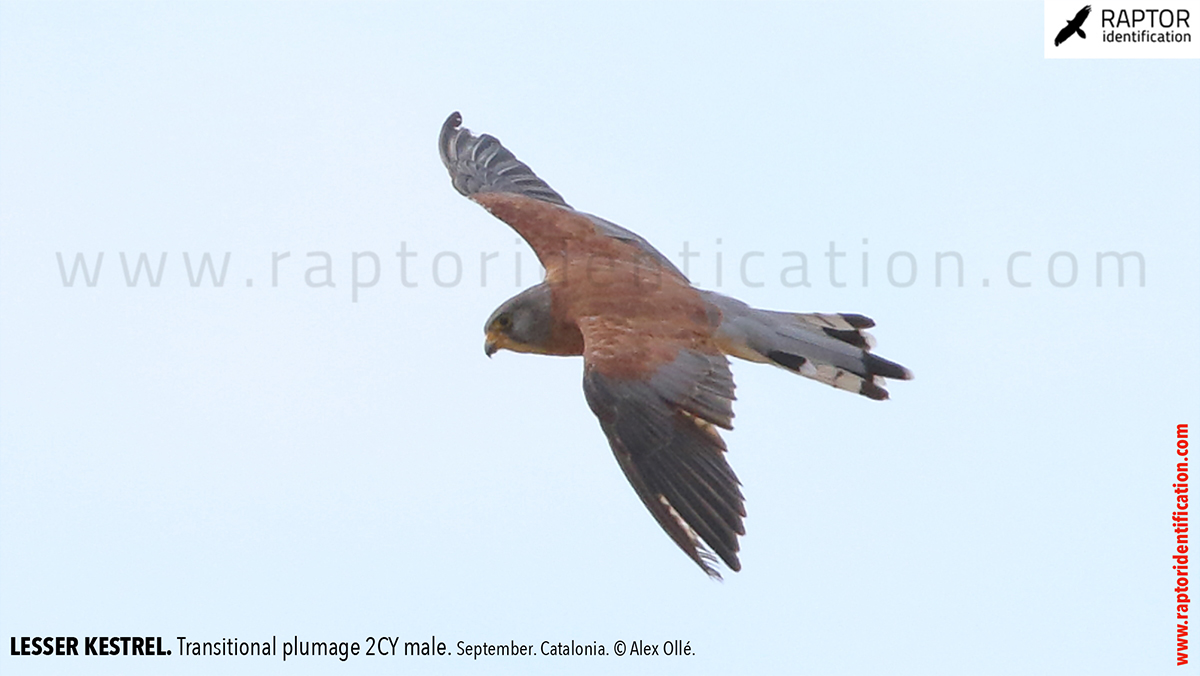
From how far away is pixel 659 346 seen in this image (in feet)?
32.3

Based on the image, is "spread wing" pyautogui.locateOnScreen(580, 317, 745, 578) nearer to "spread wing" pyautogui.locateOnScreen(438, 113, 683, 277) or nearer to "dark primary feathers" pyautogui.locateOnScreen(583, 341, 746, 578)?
"dark primary feathers" pyautogui.locateOnScreen(583, 341, 746, 578)

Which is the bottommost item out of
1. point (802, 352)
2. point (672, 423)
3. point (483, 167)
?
point (672, 423)

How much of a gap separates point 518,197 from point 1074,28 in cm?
445

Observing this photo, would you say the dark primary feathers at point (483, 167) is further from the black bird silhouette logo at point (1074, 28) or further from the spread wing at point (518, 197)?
the black bird silhouette logo at point (1074, 28)

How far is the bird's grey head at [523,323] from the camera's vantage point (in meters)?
10.6

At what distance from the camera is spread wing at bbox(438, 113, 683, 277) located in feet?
37.6

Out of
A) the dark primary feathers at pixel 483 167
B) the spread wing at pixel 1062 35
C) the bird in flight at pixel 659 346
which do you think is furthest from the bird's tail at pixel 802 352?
the spread wing at pixel 1062 35

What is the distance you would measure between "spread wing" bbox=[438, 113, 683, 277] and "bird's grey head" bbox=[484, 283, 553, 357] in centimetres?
50

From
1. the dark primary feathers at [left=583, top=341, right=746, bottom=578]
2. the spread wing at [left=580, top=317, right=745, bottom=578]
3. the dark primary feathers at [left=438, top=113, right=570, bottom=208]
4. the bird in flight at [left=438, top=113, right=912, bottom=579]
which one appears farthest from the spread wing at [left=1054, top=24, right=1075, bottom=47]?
the dark primary feathers at [left=583, top=341, right=746, bottom=578]

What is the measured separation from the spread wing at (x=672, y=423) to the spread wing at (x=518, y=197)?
144 cm

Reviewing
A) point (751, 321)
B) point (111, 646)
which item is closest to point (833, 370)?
point (751, 321)

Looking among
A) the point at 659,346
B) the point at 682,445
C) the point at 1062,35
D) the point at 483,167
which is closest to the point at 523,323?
the point at 659,346

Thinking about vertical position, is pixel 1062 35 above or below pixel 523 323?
above

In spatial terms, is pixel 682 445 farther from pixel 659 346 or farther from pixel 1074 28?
pixel 1074 28
